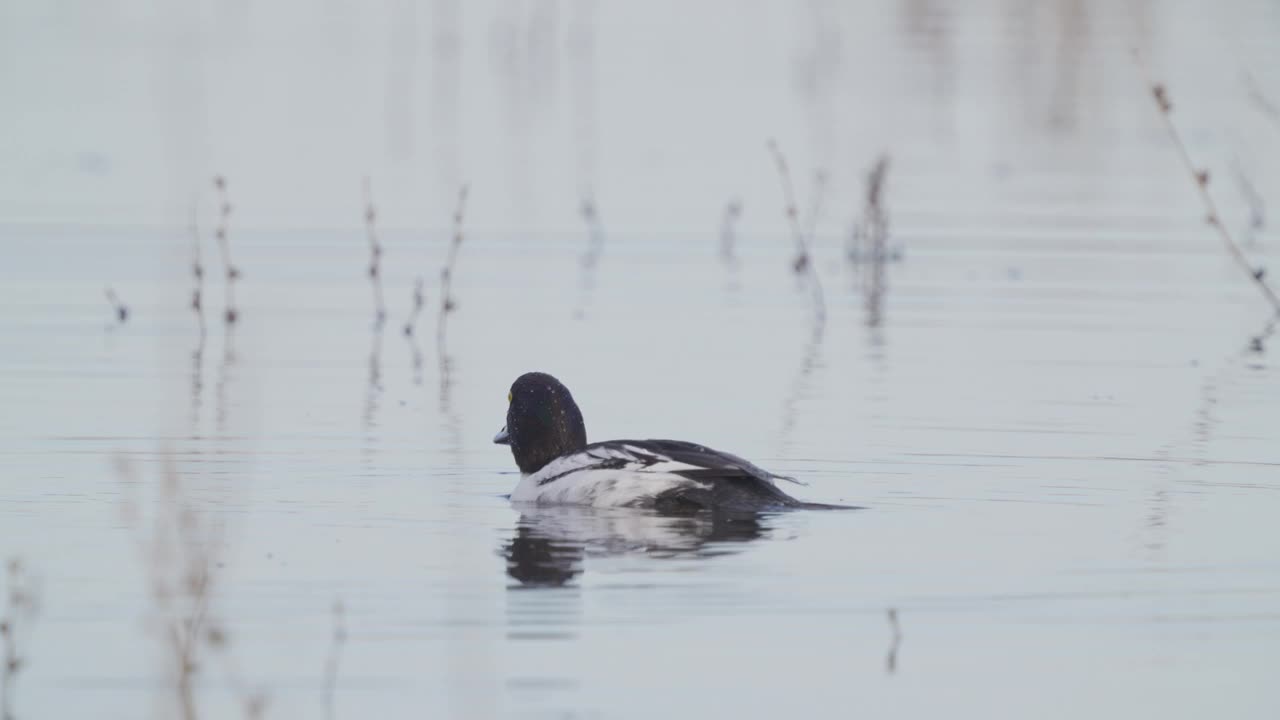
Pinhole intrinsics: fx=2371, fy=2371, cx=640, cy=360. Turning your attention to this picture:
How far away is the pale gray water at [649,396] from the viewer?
24.7ft

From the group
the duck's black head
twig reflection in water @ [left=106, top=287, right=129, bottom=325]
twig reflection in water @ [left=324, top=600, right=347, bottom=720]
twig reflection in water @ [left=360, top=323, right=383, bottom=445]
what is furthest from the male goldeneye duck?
twig reflection in water @ [left=106, top=287, right=129, bottom=325]

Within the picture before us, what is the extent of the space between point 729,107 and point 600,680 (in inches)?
913

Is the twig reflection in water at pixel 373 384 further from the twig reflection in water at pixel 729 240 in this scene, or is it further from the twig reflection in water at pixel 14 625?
the twig reflection in water at pixel 729 240

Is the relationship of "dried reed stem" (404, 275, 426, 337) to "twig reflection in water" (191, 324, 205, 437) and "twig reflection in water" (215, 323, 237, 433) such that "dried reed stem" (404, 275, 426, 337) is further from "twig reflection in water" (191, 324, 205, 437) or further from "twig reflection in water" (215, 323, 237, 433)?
"twig reflection in water" (191, 324, 205, 437)

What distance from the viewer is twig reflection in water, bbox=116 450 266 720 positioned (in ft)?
20.2

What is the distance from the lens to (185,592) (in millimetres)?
8070

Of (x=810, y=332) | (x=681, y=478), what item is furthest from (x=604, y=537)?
(x=810, y=332)

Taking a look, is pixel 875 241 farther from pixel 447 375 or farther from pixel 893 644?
pixel 893 644

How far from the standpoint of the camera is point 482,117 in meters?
28.8

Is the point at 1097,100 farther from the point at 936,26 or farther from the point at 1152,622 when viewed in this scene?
the point at 1152,622

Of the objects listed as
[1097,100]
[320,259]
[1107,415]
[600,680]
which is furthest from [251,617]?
[1097,100]

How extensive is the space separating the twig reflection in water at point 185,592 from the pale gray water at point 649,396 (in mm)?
76

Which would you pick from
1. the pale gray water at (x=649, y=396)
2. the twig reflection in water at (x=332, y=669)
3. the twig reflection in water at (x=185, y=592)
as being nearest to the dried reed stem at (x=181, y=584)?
the twig reflection in water at (x=185, y=592)

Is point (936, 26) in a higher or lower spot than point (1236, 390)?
higher
